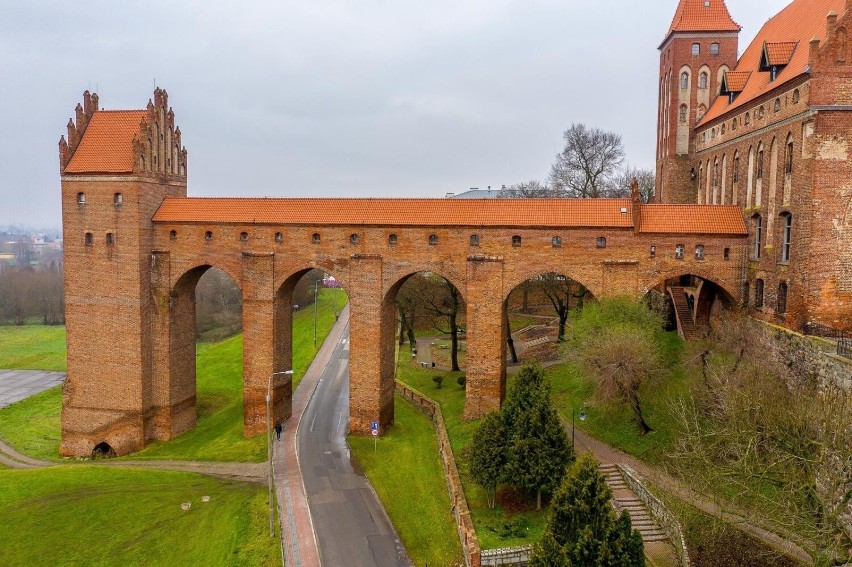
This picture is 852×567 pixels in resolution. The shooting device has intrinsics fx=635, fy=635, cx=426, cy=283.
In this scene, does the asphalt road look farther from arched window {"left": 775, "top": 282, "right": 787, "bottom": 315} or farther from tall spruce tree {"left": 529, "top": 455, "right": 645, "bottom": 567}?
arched window {"left": 775, "top": 282, "right": 787, "bottom": 315}

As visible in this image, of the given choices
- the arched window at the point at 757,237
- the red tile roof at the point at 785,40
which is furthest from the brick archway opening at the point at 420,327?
the red tile roof at the point at 785,40

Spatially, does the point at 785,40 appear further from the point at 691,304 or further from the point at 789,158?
the point at 691,304

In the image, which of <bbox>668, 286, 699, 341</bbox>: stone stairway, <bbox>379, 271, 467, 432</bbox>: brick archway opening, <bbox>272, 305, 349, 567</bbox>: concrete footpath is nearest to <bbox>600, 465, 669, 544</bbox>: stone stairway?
<bbox>272, 305, 349, 567</bbox>: concrete footpath

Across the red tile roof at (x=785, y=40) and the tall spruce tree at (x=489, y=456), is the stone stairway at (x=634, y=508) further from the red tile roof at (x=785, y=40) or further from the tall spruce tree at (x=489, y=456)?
the red tile roof at (x=785, y=40)

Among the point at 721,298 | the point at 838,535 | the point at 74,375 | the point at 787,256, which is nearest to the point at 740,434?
the point at 838,535

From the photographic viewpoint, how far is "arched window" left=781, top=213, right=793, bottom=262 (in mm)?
25973

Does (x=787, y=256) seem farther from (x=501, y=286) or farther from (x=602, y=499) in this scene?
(x=602, y=499)

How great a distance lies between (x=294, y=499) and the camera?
26.2 meters

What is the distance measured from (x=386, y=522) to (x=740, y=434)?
13.2 meters

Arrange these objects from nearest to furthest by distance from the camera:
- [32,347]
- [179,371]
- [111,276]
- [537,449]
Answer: [537,449], [111,276], [179,371], [32,347]

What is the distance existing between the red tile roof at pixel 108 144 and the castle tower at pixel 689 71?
104ft

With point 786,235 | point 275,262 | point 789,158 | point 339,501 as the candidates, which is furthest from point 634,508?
point 275,262

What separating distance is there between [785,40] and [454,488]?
84.6 feet

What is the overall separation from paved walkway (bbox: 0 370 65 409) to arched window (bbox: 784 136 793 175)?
55.0 m
